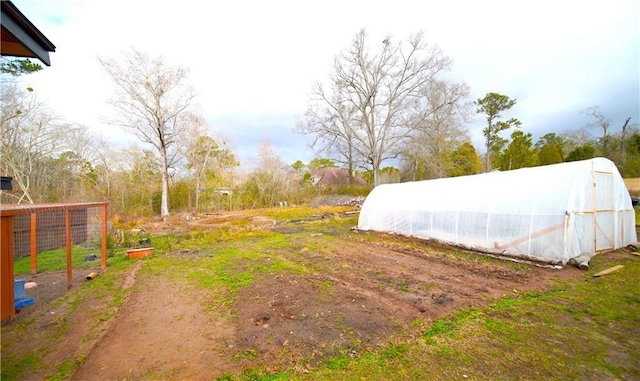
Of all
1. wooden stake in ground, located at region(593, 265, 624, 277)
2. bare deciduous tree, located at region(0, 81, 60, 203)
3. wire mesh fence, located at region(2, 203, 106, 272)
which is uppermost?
bare deciduous tree, located at region(0, 81, 60, 203)

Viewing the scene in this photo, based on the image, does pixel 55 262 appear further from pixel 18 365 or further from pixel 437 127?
pixel 437 127

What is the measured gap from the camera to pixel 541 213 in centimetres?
650

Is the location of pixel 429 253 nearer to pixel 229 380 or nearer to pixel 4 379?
pixel 229 380

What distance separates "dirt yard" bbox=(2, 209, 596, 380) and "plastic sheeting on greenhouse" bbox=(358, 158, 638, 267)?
769mm

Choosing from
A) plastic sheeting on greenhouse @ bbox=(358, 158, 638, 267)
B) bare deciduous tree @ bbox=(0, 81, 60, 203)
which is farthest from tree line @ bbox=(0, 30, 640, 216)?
plastic sheeting on greenhouse @ bbox=(358, 158, 638, 267)

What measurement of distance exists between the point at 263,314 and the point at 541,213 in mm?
6917

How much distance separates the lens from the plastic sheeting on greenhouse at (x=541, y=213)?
20.5 ft

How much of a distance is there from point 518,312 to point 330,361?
303cm

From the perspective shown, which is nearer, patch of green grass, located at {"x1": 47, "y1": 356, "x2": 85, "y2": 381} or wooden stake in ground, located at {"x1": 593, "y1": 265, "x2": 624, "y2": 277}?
patch of green grass, located at {"x1": 47, "y1": 356, "x2": 85, "y2": 381}

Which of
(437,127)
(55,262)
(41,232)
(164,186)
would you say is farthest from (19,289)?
(437,127)

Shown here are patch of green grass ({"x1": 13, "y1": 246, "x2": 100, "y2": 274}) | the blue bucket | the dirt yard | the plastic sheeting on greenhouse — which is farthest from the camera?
patch of green grass ({"x1": 13, "y1": 246, "x2": 100, "y2": 274})

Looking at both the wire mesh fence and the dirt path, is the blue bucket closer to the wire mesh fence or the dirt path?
the wire mesh fence

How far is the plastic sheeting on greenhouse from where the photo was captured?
624cm

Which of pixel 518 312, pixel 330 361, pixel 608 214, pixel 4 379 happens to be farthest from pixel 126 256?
pixel 608 214
